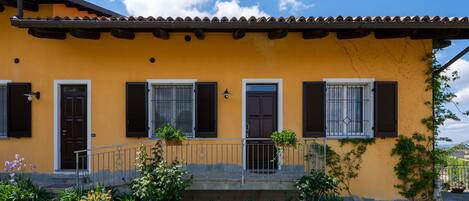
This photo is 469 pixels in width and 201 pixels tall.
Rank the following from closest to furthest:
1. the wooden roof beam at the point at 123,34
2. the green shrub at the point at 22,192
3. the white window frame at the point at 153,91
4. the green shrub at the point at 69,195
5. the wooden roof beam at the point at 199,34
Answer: the green shrub at the point at 69,195, the green shrub at the point at 22,192, the wooden roof beam at the point at 199,34, the wooden roof beam at the point at 123,34, the white window frame at the point at 153,91

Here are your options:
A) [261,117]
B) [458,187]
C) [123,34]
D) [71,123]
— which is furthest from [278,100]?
[458,187]

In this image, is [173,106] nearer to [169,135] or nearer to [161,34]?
[169,135]

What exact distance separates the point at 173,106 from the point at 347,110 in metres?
3.85

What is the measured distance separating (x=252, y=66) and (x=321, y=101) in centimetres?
165

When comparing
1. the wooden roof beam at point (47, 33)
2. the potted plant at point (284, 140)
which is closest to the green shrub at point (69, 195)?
the wooden roof beam at point (47, 33)

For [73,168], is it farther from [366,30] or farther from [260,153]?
[366,30]

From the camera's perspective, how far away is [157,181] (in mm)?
6000

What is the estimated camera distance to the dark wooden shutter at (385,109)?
7047 millimetres

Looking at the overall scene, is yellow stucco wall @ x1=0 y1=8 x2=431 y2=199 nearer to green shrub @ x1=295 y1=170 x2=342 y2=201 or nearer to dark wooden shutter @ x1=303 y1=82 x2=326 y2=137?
dark wooden shutter @ x1=303 y1=82 x2=326 y2=137

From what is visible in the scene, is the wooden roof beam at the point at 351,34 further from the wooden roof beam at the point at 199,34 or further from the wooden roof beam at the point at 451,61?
the wooden roof beam at the point at 199,34

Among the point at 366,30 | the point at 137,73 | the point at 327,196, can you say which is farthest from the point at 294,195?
the point at 137,73

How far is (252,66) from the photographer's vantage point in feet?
23.7

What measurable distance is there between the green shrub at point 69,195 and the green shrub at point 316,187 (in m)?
3.98

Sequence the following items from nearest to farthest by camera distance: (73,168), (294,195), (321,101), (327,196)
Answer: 1. (327,196)
2. (294,195)
3. (321,101)
4. (73,168)
